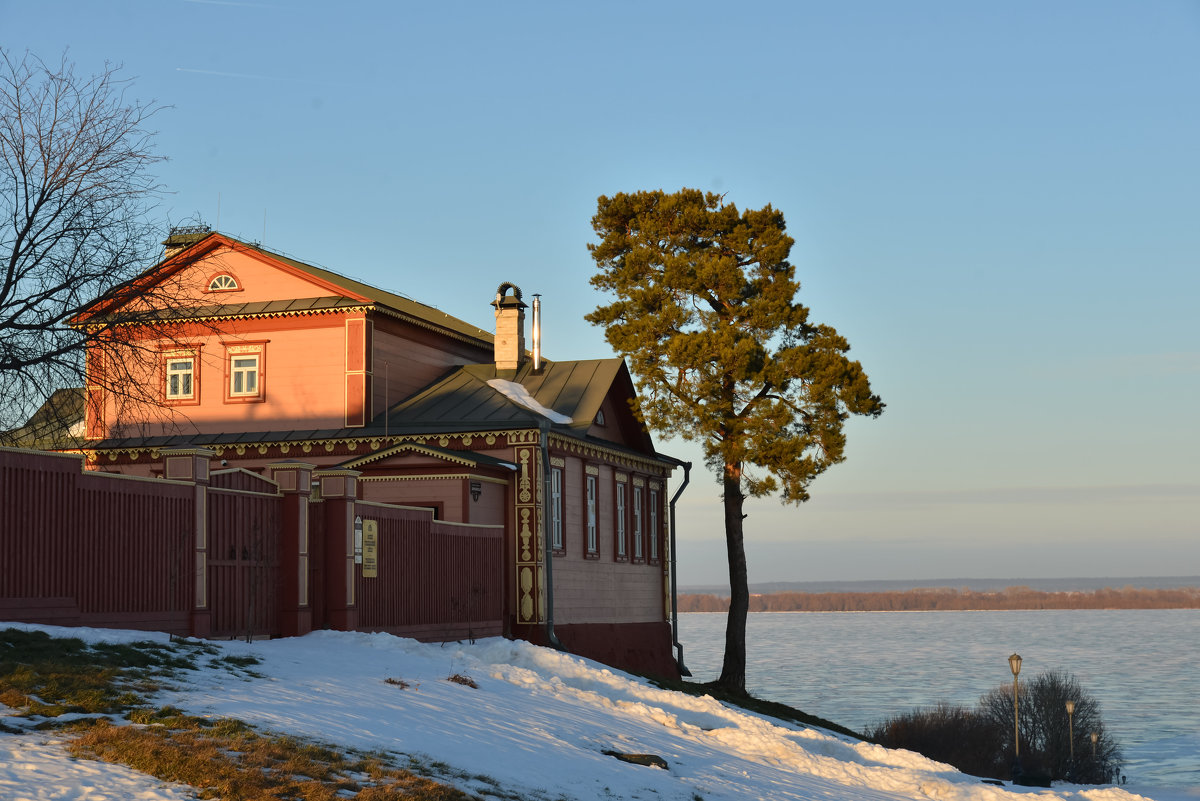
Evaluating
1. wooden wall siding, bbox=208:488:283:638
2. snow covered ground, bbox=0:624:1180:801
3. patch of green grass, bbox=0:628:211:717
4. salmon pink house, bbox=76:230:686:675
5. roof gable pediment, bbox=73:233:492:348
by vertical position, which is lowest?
snow covered ground, bbox=0:624:1180:801

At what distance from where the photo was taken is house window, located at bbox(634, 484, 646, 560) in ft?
107

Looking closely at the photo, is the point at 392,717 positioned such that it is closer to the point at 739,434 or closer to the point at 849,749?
the point at 849,749

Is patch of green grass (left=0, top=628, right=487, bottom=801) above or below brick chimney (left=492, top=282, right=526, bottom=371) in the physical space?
below

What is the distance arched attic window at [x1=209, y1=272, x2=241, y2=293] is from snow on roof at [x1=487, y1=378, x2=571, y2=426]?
623 centimetres

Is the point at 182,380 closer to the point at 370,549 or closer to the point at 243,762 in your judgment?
the point at 370,549

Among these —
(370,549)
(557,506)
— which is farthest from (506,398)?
(370,549)

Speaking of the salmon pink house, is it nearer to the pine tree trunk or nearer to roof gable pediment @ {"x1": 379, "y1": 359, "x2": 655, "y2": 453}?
roof gable pediment @ {"x1": 379, "y1": 359, "x2": 655, "y2": 453}

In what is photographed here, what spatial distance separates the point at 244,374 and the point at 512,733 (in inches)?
698

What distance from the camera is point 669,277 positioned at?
3144 centimetres

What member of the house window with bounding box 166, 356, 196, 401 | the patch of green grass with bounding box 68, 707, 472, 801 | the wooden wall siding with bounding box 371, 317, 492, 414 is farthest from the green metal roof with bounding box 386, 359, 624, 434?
the patch of green grass with bounding box 68, 707, 472, 801

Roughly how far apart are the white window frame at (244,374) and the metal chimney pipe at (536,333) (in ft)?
21.1

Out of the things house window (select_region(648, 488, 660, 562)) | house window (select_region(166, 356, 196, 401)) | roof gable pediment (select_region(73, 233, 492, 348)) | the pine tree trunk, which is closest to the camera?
roof gable pediment (select_region(73, 233, 492, 348))

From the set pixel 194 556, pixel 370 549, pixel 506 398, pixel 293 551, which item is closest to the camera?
pixel 194 556

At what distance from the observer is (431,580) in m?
22.4
